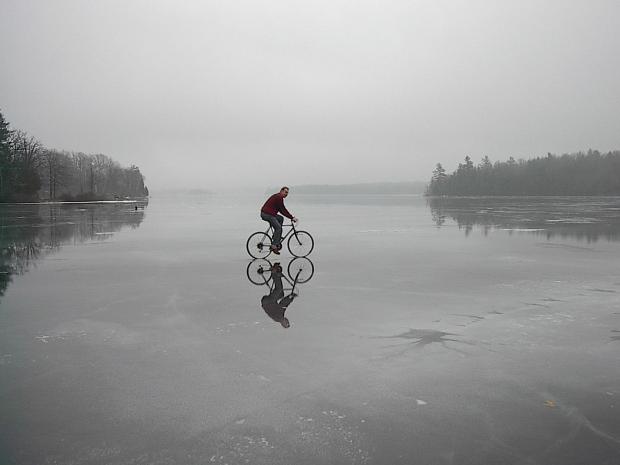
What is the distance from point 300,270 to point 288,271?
344mm

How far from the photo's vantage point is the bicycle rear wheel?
11.6m

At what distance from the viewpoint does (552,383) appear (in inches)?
201

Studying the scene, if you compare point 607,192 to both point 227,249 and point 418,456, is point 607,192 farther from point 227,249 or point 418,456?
point 418,456

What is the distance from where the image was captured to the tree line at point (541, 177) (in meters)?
143

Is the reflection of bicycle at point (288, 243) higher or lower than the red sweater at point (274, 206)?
lower

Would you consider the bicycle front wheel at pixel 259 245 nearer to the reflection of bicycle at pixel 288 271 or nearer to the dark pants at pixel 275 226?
the dark pants at pixel 275 226

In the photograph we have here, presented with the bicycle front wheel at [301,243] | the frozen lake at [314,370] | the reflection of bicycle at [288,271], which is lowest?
the frozen lake at [314,370]

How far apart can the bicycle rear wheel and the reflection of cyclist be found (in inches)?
23.2

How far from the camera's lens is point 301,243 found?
15680mm

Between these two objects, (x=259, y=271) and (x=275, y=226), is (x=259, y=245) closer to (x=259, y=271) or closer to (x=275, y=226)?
(x=275, y=226)

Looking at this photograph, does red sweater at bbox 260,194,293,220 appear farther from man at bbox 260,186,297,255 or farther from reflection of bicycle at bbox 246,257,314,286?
reflection of bicycle at bbox 246,257,314,286

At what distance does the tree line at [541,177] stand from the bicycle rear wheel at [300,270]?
15290 cm

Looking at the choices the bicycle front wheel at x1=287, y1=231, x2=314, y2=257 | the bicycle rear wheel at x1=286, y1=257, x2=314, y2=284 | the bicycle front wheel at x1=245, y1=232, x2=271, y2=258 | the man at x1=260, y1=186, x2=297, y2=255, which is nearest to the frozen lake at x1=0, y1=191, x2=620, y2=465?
the bicycle rear wheel at x1=286, y1=257, x2=314, y2=284

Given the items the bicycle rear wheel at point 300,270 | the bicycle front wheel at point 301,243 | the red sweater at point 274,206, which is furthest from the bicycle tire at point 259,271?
the red sweater at point 274,206
